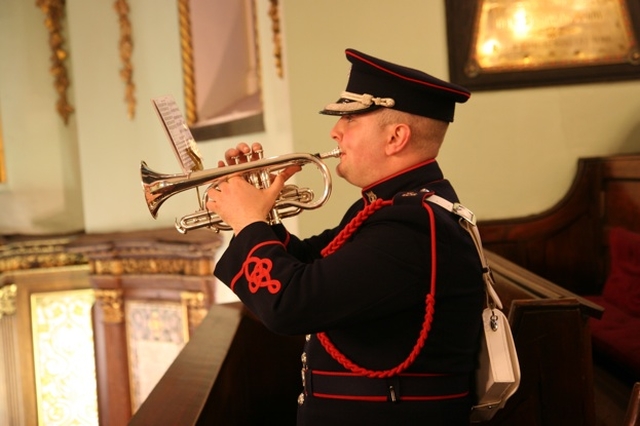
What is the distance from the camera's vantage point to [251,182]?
183 cm

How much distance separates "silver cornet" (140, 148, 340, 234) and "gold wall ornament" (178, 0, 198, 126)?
3162 millimetres

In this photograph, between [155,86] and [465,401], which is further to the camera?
[155,86]

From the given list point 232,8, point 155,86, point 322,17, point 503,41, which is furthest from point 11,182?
point 503,41

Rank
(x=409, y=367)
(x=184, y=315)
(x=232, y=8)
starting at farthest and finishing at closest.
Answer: (x=184, y=315), (x=232, y=8), (x=409, y=367)

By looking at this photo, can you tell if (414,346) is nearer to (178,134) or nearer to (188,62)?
(178,134)

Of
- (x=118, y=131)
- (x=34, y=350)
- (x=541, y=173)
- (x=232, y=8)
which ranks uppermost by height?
(x=232, y=8)

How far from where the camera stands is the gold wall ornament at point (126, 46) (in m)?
5.55

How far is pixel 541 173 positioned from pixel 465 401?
2.23 meters

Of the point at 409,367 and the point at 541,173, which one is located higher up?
the point at 541,173

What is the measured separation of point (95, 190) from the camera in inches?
227

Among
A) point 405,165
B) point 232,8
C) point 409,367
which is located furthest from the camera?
point 232,8

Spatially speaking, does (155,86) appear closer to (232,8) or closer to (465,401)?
(232,8)

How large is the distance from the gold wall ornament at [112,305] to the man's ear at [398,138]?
173 inches

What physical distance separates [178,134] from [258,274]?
0.54m
